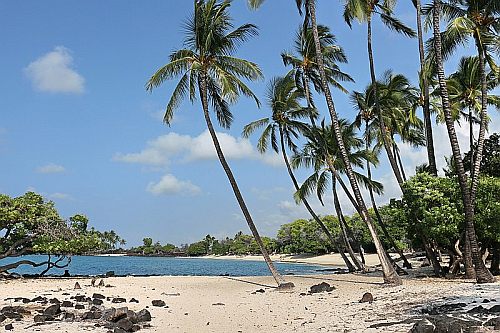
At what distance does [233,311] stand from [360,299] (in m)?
3.87

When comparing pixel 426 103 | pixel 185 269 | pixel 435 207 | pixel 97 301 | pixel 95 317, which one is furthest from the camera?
pixel 185 269

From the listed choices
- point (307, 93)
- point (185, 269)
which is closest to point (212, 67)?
point (307, 93)

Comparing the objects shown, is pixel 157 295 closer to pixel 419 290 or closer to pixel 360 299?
pixel 360 299

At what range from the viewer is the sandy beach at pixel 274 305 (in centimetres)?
1094

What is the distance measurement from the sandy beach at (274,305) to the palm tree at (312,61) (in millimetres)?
10373

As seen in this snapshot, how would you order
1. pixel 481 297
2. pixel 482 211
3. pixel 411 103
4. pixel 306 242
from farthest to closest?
pixel 306 242 < pixel 411 103 < pixel 482 211 < pixel 481 297

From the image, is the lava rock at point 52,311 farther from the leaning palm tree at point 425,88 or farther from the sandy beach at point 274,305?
the leaning palm tree at point 425,88

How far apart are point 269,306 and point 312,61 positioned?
13.7 meters

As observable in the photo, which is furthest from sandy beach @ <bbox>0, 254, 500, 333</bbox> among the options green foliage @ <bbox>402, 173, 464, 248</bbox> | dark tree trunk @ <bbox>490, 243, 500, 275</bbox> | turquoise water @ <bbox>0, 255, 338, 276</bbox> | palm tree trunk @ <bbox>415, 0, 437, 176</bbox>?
turquoise water @ <bbox>0, 255, 338, 276</bbox>

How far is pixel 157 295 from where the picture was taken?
18.3 metres

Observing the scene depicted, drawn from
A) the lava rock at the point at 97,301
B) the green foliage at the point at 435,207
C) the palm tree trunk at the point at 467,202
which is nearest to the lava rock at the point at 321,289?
the green foliage at the point at 435,207

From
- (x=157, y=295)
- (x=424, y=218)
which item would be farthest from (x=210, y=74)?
(x=424, y=218)

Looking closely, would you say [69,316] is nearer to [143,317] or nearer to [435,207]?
[143,317]

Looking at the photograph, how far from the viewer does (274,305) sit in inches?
592
